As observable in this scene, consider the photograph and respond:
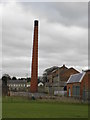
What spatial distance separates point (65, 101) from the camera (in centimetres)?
3828

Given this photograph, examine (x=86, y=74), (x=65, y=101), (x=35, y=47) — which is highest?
(x=35, y=47)

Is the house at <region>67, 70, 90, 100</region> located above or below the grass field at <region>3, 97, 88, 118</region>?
above

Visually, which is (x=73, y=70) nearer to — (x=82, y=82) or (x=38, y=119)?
(x=82, y=82)

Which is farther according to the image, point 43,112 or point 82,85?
point 82,85

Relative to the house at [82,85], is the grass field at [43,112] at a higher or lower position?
lower

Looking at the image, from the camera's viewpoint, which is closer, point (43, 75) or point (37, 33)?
point (37, 33)

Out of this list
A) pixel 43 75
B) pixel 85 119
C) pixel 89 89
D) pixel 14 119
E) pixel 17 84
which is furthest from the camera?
pixel 43 75

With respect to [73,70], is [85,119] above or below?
below

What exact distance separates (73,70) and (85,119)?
203 feet

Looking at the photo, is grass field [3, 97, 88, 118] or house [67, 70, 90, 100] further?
house [67, 70, 90, 100]

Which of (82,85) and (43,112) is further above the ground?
(82,85)

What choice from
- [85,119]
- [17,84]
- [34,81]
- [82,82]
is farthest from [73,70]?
[85,119]

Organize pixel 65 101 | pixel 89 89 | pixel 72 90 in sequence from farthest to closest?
pixel 72 90
pixel 89 89
pixel 65 101

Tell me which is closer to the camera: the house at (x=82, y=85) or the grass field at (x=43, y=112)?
the grass field at (x=43, y=112)
